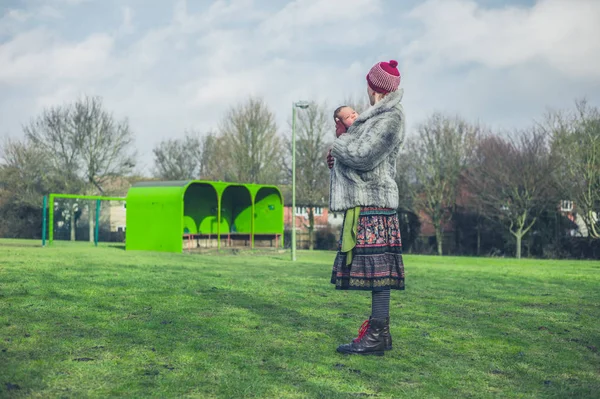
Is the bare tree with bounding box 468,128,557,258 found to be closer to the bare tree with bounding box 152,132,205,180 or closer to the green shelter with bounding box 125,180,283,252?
the green shelter with bounding box 125,180,283,252

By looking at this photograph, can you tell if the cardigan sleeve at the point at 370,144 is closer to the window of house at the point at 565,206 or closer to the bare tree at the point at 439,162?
the window of house at the point at 565,206

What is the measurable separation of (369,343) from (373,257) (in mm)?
673

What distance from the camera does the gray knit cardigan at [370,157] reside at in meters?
5.15

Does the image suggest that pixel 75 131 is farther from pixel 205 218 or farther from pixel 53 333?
pixel 53 333

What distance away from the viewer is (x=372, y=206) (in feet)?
17.2

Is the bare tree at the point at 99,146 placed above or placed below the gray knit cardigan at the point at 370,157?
above

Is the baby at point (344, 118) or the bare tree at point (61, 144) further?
the bare tree at point (61, 144)

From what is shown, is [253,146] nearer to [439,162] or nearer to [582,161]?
[439,162]

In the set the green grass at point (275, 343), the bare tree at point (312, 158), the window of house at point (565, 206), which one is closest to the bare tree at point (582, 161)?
the window of house at point (565, 206)

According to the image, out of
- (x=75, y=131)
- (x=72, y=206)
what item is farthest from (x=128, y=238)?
(x=75, y=131)

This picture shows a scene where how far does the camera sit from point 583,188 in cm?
3966

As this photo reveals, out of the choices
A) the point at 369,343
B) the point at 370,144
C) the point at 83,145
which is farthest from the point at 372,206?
the point at 83,145

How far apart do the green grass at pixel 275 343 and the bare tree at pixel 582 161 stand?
107 ft

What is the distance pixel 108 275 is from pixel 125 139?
45101 mm
